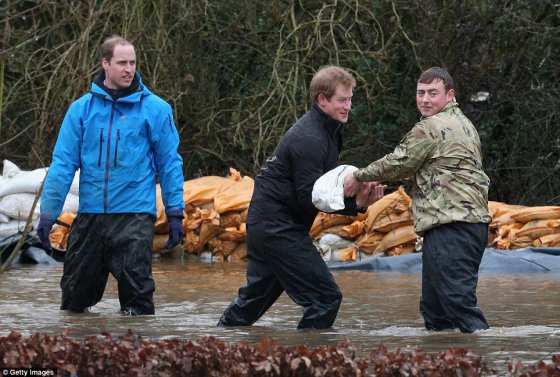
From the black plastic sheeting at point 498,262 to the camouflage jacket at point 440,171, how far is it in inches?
191

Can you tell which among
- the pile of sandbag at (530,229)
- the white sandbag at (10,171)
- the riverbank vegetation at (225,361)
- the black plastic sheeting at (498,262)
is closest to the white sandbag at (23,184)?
the white sandbag at (10,171)

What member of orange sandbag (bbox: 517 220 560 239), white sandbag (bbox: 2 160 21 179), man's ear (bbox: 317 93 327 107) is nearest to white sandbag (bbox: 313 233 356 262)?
orange sandbag (bbox: 517 220 560 239)

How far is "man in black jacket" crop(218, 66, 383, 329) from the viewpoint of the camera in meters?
7.40

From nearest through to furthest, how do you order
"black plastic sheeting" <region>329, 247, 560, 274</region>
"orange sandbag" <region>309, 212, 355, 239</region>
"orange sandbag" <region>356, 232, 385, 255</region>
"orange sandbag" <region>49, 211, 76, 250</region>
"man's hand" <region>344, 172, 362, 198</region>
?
"man's hand" <region>344, 172, 362, 198</region>
"black plastic sheeting" <region>329, 247, 560, 274</region>
"orange sandbag" <region>356, 232, 385, 255</region>
"orange sandbag" <region>309, 212, 355, 239</region>
"orange sandbag" <region>49, 211, 76, 250</region>

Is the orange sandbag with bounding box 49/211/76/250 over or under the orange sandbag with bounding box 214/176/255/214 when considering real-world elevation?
under

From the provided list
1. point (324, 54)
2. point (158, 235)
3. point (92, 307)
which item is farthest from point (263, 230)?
point (324, 54)

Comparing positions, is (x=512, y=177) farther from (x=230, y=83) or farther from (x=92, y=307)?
(x=92, y=307)

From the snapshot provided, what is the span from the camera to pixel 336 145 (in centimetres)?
759

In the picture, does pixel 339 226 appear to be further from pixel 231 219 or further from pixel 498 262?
pixel 498 262

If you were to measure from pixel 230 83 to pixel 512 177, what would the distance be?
3.95 metres

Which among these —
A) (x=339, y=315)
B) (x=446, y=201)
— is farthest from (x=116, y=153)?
(x=446, y=201)

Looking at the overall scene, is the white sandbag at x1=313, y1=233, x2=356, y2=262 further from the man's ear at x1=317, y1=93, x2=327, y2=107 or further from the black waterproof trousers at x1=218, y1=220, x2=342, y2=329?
the man's ear at x1=317, y1=93, x2=327, y2=107

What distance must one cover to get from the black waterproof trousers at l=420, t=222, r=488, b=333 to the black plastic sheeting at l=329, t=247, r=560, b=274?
15.7 ft

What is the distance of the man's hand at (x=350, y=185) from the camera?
24.0ft
